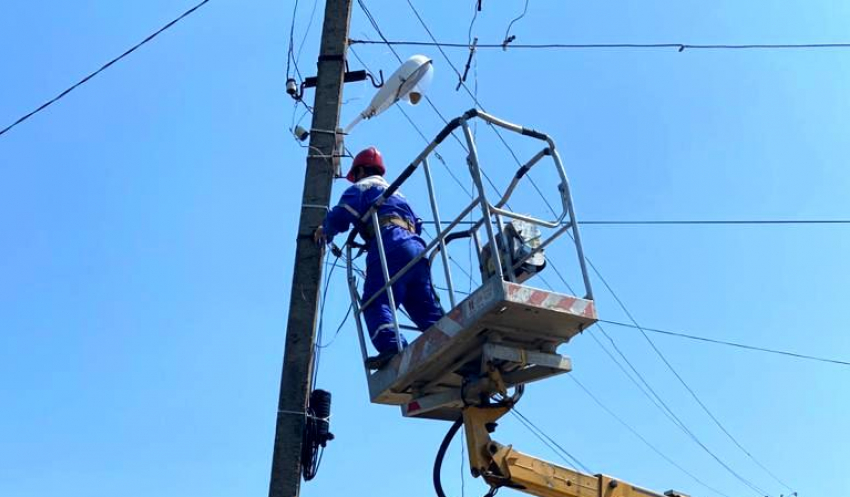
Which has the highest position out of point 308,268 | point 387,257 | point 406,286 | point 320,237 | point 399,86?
point 399,86

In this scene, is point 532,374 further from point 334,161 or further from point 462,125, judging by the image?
point 334,161

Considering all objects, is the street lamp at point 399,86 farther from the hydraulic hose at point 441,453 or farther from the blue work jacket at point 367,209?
the hydraulic hose at point 441,453

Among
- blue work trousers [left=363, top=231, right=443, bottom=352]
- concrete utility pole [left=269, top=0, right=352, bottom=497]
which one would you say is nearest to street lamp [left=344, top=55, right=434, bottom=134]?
concrete utility pole [left=269, top=0, right=352, bottom=497]

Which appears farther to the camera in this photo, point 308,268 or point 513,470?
point 308,268

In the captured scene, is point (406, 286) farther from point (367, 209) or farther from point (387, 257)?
point (367, 209)

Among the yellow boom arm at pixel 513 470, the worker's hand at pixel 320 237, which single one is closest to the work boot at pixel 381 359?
the yellow boom arm at pixel 513 470

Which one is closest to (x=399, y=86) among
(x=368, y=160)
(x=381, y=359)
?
(x=368, y=160)

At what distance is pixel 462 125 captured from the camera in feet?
18.6

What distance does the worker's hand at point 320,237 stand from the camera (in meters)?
6.90

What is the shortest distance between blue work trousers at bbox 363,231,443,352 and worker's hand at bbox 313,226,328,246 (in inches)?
18.3

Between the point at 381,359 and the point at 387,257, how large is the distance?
700 mm

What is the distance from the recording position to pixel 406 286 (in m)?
6.48

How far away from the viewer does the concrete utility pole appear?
6.54 metres

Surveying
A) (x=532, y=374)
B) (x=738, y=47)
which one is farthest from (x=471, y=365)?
(x=738, y=47)
